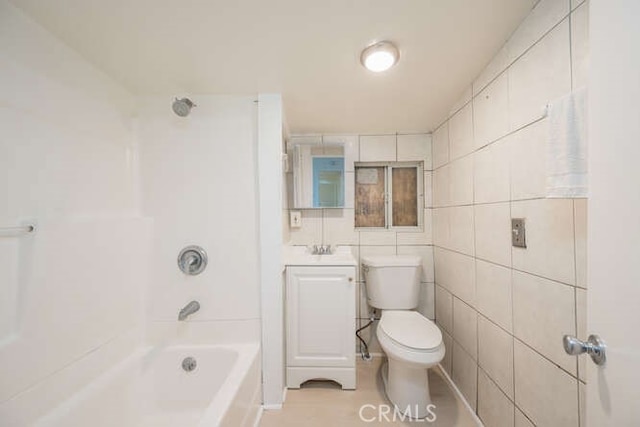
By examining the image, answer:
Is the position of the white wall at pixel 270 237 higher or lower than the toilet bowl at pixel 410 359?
higher

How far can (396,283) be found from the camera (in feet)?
6.00

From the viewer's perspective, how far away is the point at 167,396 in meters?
1.36

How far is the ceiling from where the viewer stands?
873mm

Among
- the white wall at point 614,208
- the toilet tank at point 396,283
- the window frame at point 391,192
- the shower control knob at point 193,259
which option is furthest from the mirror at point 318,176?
the white wall at point 614,208

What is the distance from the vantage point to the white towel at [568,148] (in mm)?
688

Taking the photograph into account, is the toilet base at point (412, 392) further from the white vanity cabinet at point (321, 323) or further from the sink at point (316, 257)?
the sink at point (316, 257)

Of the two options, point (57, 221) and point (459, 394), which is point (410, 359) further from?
point (57, 221)

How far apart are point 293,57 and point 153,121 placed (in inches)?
39.0

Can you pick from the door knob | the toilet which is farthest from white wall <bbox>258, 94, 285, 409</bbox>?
the door knob

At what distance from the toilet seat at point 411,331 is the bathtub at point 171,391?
830 mm

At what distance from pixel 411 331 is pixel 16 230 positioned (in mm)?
1874

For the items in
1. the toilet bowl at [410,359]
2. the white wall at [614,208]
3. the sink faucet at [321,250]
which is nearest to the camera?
the white wall at [614,208]

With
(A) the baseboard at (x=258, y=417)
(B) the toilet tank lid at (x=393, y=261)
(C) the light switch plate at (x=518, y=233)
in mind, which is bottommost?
(A) the baseboard at (x=258, y=417)

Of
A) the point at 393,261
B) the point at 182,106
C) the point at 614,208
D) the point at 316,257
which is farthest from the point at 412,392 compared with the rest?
the point at 182,106
